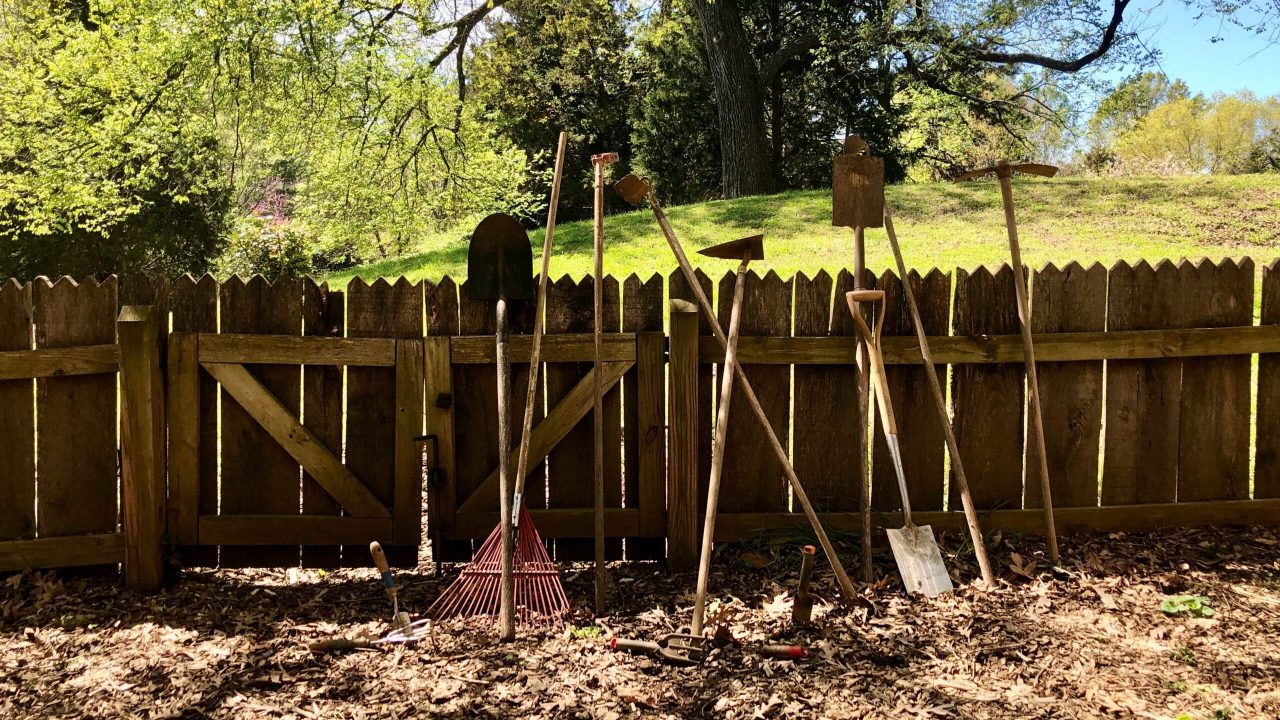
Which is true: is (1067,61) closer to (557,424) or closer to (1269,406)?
(1269,406)

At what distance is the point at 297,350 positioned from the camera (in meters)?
4.07

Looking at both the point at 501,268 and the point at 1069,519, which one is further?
the point at 1069,519

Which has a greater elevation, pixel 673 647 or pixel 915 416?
pixel 915 416

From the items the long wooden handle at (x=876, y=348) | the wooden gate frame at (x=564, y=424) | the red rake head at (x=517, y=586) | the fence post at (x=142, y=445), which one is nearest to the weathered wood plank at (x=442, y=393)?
the wooden gate frame at (x=564, y=424)

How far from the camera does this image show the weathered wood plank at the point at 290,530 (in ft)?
13.6

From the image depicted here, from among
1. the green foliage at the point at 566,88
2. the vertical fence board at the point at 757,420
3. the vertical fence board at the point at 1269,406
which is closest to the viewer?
the vertical fence board at the point at 757,420

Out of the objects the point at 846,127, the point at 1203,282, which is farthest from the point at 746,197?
the point at 1203,282

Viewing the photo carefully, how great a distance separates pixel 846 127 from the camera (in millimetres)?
19016

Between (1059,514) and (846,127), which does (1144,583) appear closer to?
(1059,514)

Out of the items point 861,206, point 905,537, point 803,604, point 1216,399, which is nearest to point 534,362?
point 803,604

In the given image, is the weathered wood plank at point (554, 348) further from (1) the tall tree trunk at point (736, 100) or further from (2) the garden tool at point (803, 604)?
(1) the tall tree trunk at point (736, 100)

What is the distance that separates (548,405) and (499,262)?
0.72 meters

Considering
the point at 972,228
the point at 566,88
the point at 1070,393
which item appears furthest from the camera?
the point at 566,88

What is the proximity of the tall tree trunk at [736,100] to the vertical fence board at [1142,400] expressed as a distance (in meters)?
10.9
